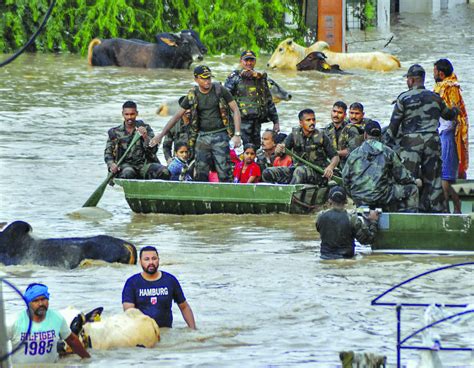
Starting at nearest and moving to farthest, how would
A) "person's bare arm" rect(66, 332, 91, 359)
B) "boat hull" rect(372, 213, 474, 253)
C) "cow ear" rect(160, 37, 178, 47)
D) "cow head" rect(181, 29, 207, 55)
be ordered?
1. "person's bare arm" rect(66, 332, 91, 359)
2. "boat hull" rect(372, 213, 474, 253)
3. "cow ear" rect(160, 37, 178, 47)
4. "cow head" rect(181, 29, 207, 55)

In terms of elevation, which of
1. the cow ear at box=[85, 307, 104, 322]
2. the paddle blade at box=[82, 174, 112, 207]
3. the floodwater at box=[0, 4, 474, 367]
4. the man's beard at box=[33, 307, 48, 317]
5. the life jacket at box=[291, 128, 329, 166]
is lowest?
the floodwater at box=[0, 4, 474, 367]

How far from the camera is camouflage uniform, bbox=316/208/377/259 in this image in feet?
53.4

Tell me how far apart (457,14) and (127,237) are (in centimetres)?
4018

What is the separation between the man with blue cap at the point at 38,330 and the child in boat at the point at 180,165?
25.1 feet

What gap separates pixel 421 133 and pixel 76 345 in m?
6.38

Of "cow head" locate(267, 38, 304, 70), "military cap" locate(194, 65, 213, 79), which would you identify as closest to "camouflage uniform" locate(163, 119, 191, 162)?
"military cap" locate(194, 65, 213, 79)

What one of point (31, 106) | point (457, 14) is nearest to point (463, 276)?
point (31, 106)

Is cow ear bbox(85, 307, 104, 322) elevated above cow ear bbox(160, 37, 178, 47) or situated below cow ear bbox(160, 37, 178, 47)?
below

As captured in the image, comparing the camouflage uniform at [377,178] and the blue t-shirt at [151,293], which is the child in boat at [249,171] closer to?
the camouflage uniform at [377,178]

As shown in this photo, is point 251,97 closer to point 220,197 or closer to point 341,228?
point 220,197

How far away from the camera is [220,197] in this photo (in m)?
19.3

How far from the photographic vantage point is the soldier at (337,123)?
19234 millimetres

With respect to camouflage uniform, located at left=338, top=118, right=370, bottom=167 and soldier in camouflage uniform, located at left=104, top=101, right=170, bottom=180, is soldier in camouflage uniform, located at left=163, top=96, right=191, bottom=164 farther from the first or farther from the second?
camouflage uniform, located at left=338, top=118, right=370, bottom=167

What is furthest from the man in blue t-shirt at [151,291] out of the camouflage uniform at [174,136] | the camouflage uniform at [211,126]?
the camouflage uniform at [174,136]
